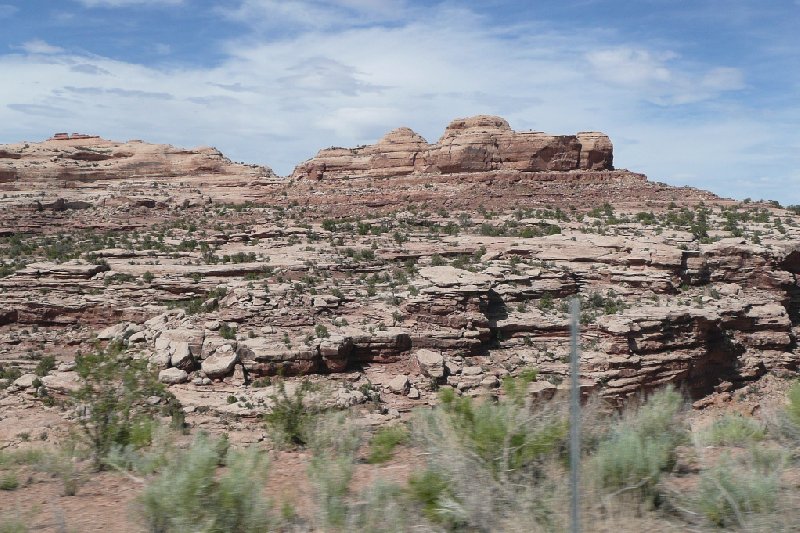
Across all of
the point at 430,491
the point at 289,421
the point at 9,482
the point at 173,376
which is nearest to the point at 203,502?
the point at 430,491

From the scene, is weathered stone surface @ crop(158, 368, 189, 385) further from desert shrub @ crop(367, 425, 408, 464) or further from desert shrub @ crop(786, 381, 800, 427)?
desert shrub @ crop(786, 381, 800, 427)

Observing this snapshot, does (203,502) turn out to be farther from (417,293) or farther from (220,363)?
(417,293)

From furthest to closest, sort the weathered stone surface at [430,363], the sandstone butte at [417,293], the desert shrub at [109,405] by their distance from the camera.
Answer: the sandstone butte at [417,293]
the weathered stone surface at [430,363]
the desert shrub at [109,405]

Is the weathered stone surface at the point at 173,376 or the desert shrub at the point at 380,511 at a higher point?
the desert shrub at the point at 380,511

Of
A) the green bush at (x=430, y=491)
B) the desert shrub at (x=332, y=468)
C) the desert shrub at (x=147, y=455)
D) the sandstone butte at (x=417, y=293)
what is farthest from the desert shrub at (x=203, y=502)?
the sandstone butte at (x=417, y=293)

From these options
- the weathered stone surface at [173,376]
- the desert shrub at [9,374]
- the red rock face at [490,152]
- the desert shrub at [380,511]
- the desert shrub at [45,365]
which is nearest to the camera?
the desert shrub at [380,511]

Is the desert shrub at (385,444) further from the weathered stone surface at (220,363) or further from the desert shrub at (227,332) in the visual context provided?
the desert shrub at (227,332)

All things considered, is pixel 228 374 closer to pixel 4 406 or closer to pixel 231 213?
pixel 4 406

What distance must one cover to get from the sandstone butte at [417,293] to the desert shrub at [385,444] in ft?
25.4

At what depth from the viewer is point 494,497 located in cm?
532

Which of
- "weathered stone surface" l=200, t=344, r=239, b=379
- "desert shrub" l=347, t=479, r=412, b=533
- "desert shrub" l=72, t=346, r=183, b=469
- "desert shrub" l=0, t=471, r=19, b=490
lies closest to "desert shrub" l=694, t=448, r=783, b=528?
"desert shrub" l=347, t=479, r=412, b=533

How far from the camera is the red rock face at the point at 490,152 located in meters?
41.4

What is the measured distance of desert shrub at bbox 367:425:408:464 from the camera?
7.49 m

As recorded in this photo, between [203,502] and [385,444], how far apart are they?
116 inches
